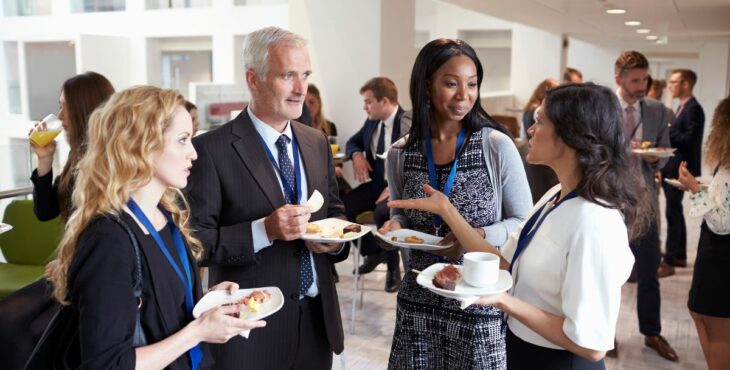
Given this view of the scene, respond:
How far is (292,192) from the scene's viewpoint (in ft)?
5.82

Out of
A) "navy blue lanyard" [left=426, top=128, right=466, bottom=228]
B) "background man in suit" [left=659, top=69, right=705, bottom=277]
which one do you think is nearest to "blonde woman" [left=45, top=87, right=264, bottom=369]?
"navy blue lanyard" [left=426, top=128, right=466, bottom=228]

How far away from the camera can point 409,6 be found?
5102 millimetres

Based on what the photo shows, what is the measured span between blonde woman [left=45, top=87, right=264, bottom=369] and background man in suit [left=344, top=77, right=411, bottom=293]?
2827 millimetres

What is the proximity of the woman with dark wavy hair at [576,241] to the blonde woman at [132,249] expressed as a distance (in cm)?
65

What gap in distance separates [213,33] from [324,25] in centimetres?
486

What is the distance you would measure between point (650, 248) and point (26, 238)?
3309mm

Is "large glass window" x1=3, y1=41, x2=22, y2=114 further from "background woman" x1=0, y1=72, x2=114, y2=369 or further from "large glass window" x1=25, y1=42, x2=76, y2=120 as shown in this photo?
"background woman" x1=0, y1=72, x2=114, y2=369

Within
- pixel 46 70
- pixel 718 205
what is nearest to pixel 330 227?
pixel 718 205

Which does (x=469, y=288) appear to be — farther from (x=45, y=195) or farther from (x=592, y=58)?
(x=592, y=58)

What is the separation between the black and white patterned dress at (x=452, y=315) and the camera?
65.0 inches

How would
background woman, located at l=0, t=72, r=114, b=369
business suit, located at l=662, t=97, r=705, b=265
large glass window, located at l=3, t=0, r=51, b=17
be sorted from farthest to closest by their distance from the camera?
large glass window, located at l=3, t=0, r=51, b=17 → business suit, located at l=662, t=97, r=705, b=265 → background woman, located at l=0, t=72, r=114, b=369

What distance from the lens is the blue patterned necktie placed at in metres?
1.77

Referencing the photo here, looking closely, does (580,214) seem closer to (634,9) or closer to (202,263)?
(202,263)

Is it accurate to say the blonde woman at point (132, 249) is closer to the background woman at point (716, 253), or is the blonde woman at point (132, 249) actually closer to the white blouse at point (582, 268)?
the white blouse at point (582, 268)
